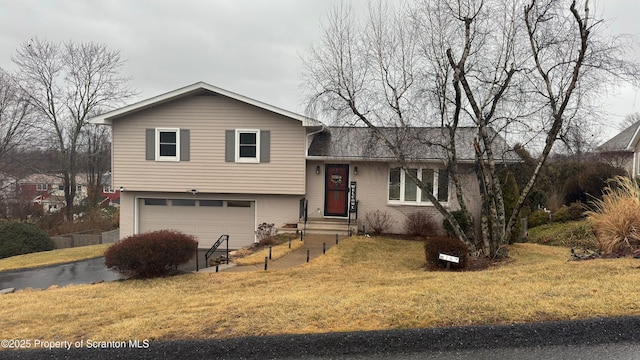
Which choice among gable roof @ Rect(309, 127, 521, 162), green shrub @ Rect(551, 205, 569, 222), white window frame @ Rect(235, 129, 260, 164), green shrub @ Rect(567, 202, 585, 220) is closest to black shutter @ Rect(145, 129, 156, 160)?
white window frame @ Rect(235, 129, 260, 164)

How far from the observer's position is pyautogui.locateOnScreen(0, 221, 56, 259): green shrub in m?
15.2

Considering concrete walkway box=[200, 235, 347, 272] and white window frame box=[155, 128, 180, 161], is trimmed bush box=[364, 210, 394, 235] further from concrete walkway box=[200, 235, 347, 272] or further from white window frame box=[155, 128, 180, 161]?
white window frame box=[155, 128, 180, 161]

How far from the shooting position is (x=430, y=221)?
14.5m

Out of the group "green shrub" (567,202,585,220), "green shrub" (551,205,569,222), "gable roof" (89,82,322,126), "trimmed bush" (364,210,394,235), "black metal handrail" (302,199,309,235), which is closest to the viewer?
"gable roof" (89,82,322,126)

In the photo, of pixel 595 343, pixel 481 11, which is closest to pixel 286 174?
pixel 481 11

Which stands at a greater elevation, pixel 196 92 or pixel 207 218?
pixel 196 92

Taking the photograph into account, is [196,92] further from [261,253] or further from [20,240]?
[20,240]

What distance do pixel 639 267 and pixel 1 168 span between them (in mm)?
36430

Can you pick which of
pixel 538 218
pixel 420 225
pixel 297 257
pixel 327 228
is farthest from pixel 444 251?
pixel 538 218

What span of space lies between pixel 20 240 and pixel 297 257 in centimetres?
1225

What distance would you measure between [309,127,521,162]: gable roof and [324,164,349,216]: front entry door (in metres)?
0.71

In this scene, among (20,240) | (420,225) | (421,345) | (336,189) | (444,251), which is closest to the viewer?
(421,345)

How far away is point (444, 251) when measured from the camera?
8812mm

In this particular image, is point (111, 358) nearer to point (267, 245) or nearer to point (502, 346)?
point (502, 346)
